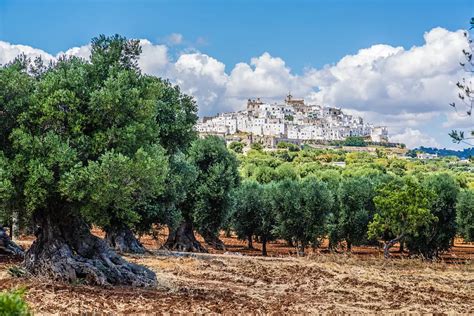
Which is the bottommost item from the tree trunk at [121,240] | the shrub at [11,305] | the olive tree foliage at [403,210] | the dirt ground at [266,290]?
the dirt ground at [266,290]

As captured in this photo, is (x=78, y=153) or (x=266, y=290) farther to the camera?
(x=266, y=290)

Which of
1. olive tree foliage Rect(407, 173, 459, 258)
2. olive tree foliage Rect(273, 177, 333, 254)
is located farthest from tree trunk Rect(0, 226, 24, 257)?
olive tree foliage Rect(407, 173, 459, 258)

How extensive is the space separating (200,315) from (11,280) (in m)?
6.10

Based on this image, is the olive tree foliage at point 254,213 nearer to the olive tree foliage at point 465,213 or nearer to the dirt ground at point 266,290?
the olive tree foliage at point 465,213

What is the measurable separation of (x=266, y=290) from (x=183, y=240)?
70.4 feet

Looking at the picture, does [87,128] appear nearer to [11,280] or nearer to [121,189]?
[121,189]

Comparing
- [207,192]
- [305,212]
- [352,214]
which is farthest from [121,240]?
[352,214]

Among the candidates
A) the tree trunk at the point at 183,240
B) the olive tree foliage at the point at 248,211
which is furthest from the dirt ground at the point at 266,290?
the olive tree foliage at the point at 248,211

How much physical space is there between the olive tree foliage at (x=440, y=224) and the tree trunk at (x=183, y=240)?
19724 millimetres

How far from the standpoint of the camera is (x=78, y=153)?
50.4 ft

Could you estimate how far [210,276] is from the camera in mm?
19984

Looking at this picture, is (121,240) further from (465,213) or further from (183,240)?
(465,213)

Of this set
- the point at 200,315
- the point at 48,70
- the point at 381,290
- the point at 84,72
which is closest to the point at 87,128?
the point at 84,72

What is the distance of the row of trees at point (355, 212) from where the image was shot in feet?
121
